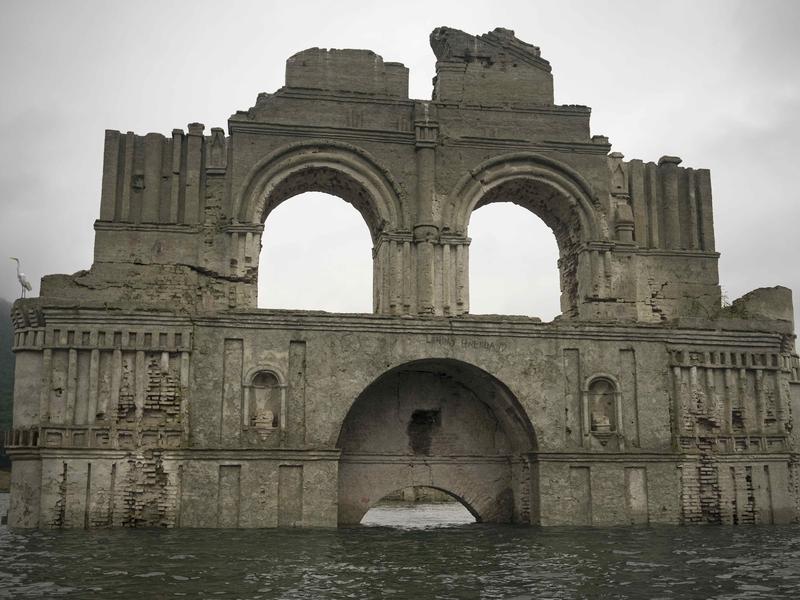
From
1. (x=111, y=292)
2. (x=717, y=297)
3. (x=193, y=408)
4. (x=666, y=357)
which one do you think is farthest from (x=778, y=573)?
(x=111, y=292)

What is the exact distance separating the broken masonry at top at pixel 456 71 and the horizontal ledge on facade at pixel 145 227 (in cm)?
409

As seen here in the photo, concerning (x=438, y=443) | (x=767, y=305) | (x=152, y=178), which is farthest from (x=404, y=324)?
(x=767, y=305)

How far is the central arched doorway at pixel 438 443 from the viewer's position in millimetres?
18312

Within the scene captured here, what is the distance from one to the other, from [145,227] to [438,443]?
7.99m

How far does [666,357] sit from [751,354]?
2.06 meters

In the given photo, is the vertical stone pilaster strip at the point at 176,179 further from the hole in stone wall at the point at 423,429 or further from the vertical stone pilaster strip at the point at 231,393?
the hole in stone wall at the point at 423,429

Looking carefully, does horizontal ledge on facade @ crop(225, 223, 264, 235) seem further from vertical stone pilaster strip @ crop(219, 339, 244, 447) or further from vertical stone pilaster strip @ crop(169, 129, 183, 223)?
vertical stone pilaster strip @ crop(219, 339, 244, 447)

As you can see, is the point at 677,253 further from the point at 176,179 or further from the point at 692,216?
the point at 176,179

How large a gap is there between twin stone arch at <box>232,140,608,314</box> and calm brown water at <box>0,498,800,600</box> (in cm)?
742

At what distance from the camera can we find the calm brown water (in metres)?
10.2

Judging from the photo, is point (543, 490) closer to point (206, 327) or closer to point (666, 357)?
point (666, 357)

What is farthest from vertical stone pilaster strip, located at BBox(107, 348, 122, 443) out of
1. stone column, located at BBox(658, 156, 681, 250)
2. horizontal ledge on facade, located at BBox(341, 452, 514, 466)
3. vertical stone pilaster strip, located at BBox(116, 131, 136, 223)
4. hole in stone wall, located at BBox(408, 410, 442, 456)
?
stone column, located at BBox(658, 156, 681, 250)

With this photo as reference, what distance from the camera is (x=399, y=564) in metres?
12.3

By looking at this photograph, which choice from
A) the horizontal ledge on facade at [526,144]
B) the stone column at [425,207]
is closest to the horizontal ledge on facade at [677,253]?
the horizontal ledge on facade at [526,144]
